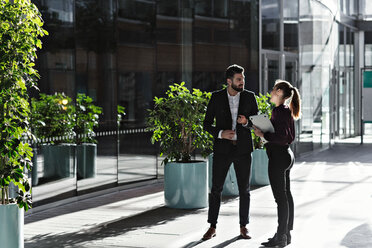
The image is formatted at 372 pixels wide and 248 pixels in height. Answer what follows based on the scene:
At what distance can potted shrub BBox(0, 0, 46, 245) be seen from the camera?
16.1ft

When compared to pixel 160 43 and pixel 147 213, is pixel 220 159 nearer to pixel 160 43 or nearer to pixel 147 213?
pixel 147 213

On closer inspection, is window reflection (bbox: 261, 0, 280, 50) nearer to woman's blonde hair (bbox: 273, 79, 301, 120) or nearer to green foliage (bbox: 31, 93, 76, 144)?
green foliage (bbox: 31, 93, 76, 144)

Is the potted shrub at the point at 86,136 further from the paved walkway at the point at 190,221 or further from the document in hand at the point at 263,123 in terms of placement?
the document in hand at the point at 263,123

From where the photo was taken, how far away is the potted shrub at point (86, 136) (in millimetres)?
9953

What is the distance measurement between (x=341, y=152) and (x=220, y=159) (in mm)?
12096

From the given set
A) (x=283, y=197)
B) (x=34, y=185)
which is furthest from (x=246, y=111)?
(x=34, y=185)

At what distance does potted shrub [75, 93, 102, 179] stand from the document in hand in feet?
13.9

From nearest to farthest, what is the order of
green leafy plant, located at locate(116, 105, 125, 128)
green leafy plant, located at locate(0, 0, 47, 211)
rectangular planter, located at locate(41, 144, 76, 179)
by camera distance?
green leafy plant, located at locate(0, 0, 47, 211)
rectangular planter, located at locate(41, 144, 76, 179)
green leafy plant, located at locate(116, 105, 125, 128)

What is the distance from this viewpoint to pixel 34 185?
8.60m

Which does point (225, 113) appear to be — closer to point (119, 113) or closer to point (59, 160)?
point (59, 160)

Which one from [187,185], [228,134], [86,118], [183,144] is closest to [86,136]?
[86,118]

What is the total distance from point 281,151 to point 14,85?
256cm

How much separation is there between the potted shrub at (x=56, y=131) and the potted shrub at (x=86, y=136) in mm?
347

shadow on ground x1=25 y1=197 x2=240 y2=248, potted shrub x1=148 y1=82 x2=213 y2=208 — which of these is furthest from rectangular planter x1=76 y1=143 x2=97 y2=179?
shadow on ground x1=25 y1=197 x2=240 y2=248
